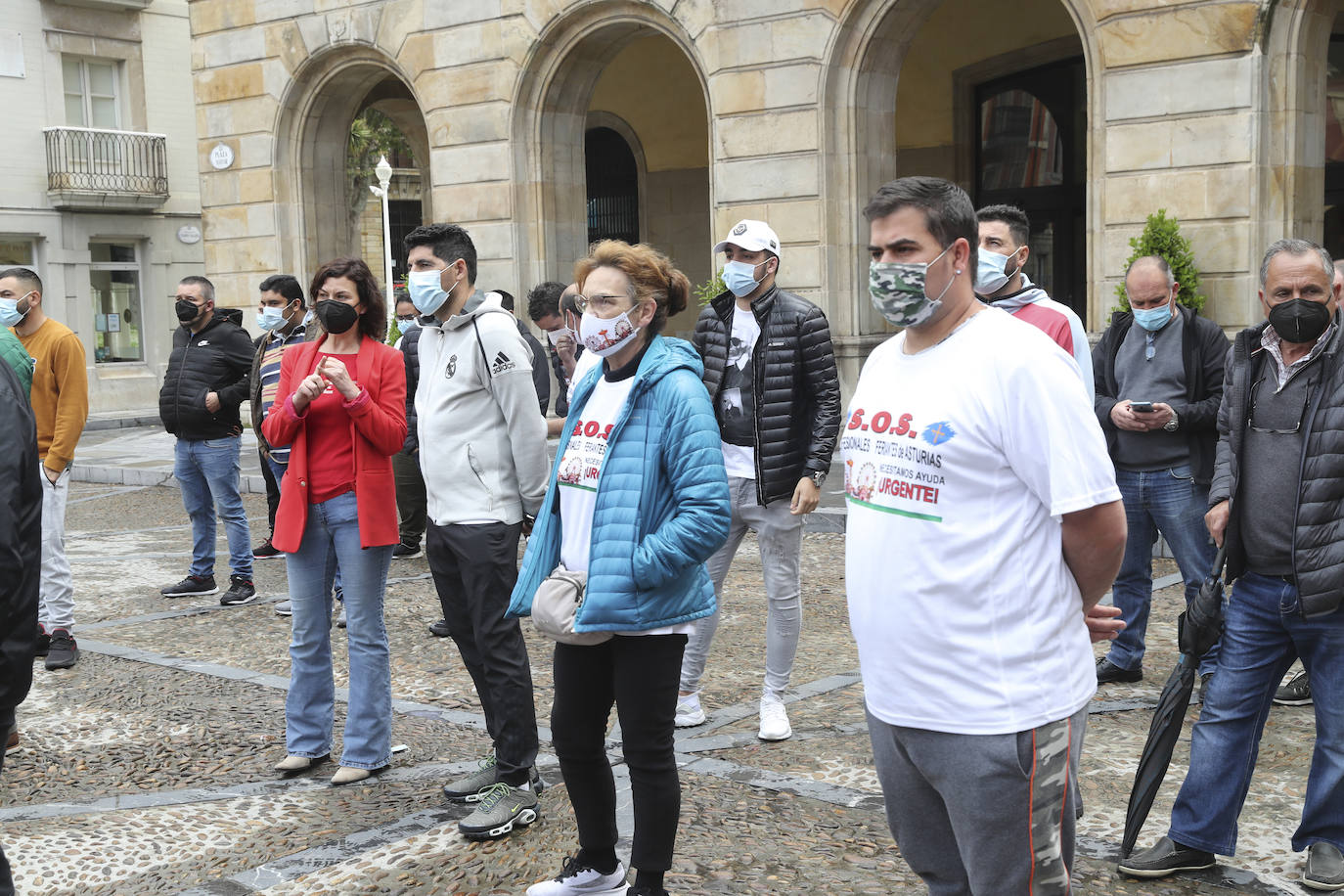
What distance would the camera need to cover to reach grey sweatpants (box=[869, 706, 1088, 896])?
262 centimetres

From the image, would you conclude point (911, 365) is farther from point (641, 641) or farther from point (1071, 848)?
point (641, 641)

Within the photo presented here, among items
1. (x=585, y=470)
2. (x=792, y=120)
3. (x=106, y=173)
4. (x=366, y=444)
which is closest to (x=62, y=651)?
(x=366, y=444)

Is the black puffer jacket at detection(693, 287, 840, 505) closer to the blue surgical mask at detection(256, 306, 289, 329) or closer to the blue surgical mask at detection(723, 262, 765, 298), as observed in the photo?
the blue surgical mask at detection(723, 262, 765, 298)

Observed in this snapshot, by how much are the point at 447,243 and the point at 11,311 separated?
3416 mm

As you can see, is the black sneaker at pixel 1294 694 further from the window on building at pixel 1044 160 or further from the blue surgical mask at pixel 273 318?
the window on building at pixel 1044 160

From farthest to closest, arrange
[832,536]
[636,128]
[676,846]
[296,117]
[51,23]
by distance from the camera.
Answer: [51,23]
[636,128]
[296,117]
[832,536]
[676,846]

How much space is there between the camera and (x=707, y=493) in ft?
12.1

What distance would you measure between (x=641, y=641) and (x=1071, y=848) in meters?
1.34

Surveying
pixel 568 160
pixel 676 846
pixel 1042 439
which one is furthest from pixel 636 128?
pixel 1042 439

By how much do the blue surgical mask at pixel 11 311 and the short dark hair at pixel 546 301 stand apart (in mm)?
3916

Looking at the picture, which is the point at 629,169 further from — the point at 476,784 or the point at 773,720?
the point at 476,784

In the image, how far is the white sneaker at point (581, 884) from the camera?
3.96m

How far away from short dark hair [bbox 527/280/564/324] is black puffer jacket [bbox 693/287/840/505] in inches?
194

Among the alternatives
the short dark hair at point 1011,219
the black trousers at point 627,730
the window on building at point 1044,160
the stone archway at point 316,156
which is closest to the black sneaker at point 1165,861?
the black trousers at point 627,730
